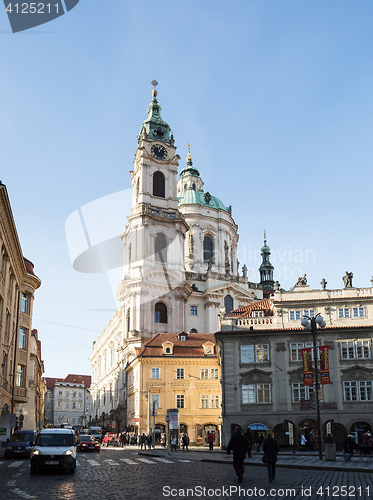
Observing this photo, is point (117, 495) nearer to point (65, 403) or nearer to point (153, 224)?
point (153, 224)

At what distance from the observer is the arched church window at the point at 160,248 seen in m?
81.6

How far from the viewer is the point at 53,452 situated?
2062 cm

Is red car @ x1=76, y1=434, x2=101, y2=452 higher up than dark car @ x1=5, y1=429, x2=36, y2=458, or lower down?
lower down

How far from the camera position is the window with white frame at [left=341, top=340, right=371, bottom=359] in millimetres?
41969

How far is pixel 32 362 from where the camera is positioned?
72.4 metres

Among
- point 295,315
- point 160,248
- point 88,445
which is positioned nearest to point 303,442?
point 295,315

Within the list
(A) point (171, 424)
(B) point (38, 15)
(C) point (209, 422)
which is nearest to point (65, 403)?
(C) point (209, 422)

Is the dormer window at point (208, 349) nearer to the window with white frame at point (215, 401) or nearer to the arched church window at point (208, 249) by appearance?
the window with white frame at point (215, 401)

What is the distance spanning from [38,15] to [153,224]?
6978cm

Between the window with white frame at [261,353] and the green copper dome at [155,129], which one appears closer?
the window with white frame at [261,353]

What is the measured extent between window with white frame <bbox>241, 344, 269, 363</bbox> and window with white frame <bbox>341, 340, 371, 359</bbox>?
18.7ft

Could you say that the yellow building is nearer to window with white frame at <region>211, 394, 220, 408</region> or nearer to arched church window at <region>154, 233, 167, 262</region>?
window with white frame at <region>211, 394, 220, 408</region>

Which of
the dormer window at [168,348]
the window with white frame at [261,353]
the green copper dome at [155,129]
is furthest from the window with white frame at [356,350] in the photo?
the green copper dome at [155,129]

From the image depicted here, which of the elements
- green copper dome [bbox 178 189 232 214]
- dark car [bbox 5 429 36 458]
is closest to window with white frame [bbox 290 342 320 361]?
dark car [bbox 5 429 36 458]
